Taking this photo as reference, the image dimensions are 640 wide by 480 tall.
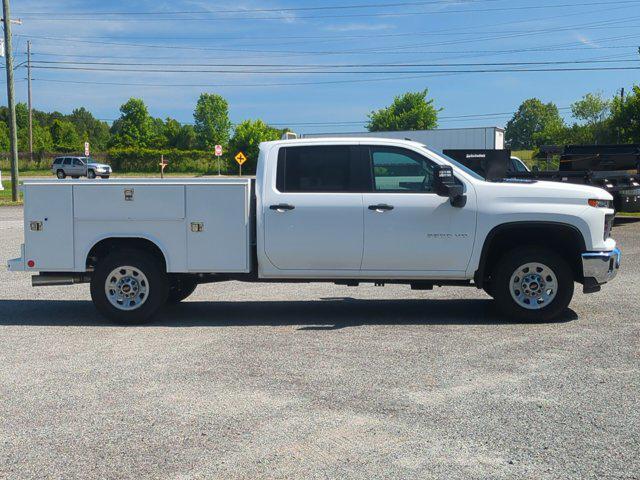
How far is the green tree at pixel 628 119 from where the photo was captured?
135 feet

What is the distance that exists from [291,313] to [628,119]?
41.2m

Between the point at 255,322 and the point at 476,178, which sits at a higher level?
the point at 476,178

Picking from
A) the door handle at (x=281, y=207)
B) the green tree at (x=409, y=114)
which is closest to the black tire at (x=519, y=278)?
the door handle at (x=281, y=207)

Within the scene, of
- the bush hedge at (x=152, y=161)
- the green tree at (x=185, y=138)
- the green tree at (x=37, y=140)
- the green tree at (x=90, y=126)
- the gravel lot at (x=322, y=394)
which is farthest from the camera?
the green tree at (x=90, y=126)

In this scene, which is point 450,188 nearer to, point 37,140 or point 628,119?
point 628,119

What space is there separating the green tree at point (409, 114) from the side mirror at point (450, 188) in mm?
87000

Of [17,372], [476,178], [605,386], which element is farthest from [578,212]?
[17,372]

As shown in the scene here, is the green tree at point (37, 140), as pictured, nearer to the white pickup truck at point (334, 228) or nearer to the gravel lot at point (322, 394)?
the white pickup truck at point (334, 228)

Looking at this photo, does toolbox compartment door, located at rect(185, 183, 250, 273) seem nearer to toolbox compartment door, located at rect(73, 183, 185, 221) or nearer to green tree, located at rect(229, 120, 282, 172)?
toolbox compartment door, located at rect(73, 183, 185, 221)

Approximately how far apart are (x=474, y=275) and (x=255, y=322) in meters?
2.50

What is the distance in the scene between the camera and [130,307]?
8172 millimetres

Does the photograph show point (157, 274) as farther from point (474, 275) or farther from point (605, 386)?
point (605, 386)

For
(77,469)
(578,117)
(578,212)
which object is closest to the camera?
(77,469)

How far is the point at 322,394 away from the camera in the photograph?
18.2ft
